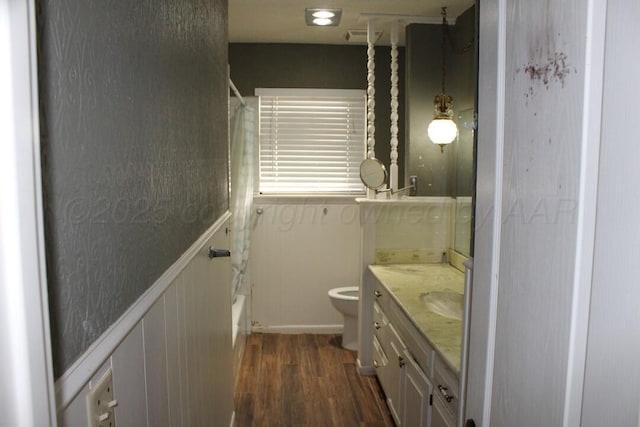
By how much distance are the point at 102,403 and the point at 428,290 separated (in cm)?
209

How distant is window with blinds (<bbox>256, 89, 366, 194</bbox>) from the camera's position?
14.2ft

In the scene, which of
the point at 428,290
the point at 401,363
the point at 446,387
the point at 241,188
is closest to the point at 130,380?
the point at 446,387

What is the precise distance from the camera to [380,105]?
4.29m

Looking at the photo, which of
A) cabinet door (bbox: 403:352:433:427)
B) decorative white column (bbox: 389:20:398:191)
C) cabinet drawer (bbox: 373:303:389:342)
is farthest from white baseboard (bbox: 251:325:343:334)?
cabinet door (bbox: 403:352:433:427)

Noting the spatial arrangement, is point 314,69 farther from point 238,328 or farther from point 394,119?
point 238,328

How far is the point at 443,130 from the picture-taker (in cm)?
312

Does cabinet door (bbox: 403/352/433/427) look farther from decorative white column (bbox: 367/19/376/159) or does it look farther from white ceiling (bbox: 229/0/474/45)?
white ceiling (bbox: 229/0/474/45)

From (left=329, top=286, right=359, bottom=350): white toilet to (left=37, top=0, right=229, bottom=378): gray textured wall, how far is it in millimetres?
2439

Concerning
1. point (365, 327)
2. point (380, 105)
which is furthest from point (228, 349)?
point (380, 105)

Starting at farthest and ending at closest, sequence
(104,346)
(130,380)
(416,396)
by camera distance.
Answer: (416,396) < (130,380) < (104,346)

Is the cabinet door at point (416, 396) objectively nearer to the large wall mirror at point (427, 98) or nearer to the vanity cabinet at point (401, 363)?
the vanity cabinet at point (401, 363)

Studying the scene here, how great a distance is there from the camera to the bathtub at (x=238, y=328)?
334 centimetres

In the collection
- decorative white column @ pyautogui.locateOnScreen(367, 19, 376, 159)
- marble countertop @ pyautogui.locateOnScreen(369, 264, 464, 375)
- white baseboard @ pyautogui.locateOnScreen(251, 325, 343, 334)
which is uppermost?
decorative white column @ pyautogui.locateOnScreen(367, 19, 376, 159)

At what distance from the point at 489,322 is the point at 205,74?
1409 mm
